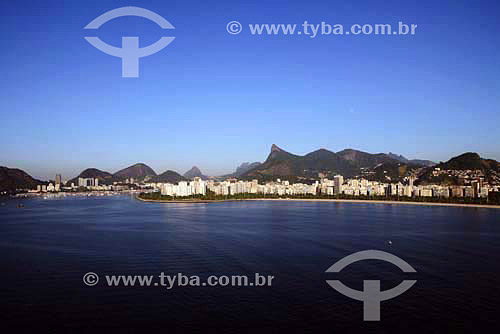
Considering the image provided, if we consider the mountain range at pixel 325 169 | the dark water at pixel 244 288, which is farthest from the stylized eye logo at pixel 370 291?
the mountain range at pixel 325 169

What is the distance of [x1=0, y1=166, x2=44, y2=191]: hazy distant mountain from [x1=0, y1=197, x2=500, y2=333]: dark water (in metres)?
65.5

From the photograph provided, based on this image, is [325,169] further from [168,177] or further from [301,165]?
[168,177]

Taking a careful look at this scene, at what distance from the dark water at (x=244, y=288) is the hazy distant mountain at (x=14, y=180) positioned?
215ft

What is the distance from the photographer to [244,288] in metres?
7.18

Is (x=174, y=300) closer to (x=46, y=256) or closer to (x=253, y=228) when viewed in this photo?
(x=46, y=256)

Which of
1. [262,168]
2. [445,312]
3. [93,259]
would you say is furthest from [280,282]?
[262,168]

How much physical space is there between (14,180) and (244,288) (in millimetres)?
81769

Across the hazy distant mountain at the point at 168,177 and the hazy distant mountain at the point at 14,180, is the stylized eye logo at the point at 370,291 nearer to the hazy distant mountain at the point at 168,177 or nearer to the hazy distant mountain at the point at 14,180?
the hazy distant mountain at the point at 14,180

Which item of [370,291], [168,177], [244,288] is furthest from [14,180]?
[370,291]

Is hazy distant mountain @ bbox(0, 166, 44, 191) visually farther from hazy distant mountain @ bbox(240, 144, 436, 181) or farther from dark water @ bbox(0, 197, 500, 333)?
dark water @ bbox(0, 197, 500, 333)

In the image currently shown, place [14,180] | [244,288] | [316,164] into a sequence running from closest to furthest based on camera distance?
1. [244,288]
2. [14,180]
3. [316,164]

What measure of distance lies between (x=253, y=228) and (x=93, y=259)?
811 cm

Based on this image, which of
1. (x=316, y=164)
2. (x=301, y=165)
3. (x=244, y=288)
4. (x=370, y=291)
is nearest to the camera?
(x=370, y=291)

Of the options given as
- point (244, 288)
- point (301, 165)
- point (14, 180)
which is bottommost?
point (244, 288)
